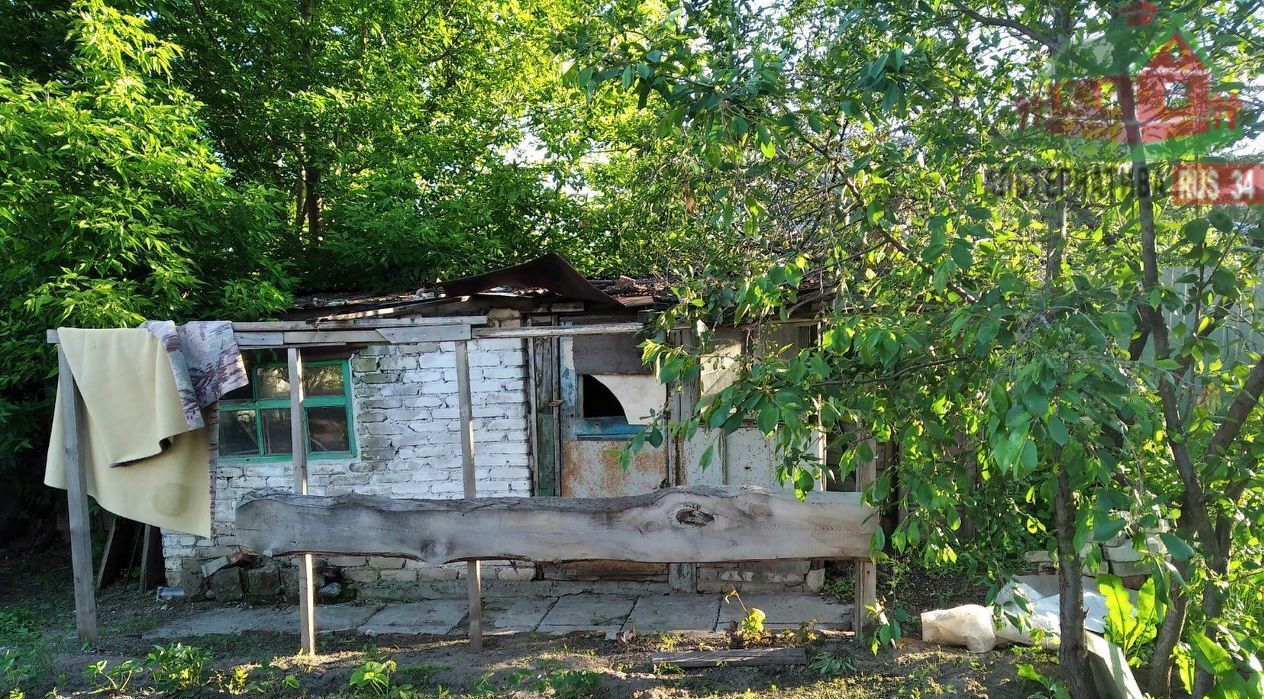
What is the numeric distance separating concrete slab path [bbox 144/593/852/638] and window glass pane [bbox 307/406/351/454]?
1.29 m

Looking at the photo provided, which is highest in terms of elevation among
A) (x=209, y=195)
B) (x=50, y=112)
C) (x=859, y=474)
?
(x=50, y=112)

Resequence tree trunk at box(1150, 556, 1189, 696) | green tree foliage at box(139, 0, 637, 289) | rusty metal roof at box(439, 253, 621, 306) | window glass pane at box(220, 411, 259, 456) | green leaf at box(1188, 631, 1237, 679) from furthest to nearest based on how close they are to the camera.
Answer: green tree foliage at box(139, 0, 637, 289)
window glass pane at box(220, 411, 259, 456)
rusty metal roof at box(439, 253, 621, 306)
tree trunk at box(1150, 556, 1189, 696)
green leaf at box(1188, 631, 1237, 679)

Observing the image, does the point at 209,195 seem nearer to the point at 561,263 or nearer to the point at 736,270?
the point at 561,263

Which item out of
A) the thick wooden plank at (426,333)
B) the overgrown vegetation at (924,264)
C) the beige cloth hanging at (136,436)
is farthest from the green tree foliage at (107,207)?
the thick wooden plank at (426,333)

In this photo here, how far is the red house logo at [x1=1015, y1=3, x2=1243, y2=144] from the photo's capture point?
244cm

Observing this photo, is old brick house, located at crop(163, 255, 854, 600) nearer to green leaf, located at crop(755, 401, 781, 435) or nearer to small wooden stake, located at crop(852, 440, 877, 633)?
small wooden stake, located at crop(852, 440, 877, 633)

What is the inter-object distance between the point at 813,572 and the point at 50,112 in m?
6.48

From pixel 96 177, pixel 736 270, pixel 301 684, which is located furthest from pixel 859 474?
pixel 96 177

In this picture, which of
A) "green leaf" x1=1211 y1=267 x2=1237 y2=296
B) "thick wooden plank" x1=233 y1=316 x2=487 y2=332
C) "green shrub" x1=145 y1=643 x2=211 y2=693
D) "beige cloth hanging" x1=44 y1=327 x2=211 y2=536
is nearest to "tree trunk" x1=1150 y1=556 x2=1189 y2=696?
"green leaf" x1=1211 y1=267 x2=1237 y2=296

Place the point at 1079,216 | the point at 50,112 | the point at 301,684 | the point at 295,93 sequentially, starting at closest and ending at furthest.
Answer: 1. the point at 1079,216
2. the point at 301,684
3. the point at 50,112
4. the point at 295,93

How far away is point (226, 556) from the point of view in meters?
6.74

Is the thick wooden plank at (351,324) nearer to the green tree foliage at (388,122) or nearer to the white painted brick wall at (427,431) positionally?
the white painted brick wall at (427,431)

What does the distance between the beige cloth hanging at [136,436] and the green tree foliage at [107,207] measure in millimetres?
449

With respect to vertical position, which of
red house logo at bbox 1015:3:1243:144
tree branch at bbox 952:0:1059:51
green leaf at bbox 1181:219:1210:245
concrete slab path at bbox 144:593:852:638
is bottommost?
concrete slab path at bbox 144:593:852:638
